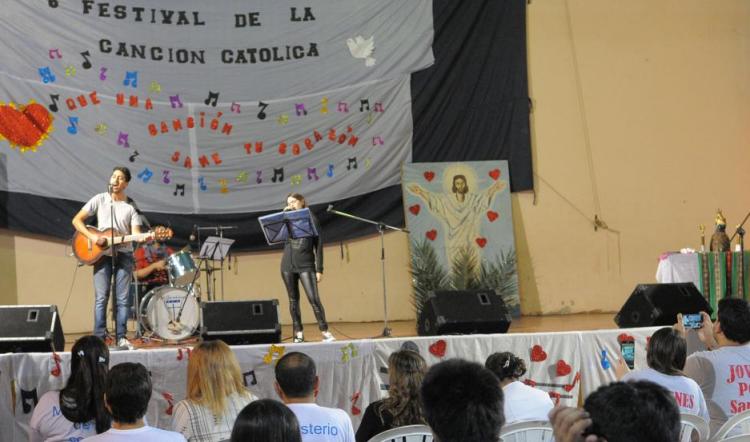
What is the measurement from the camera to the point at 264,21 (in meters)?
11.2

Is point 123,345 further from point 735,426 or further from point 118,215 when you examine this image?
point 735,426

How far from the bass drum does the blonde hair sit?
14.1 ft

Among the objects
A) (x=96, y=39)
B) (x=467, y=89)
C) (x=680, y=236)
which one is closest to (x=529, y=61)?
(x=467, y=89)

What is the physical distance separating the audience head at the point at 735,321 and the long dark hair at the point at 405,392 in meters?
1.76

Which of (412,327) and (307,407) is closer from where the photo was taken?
(307,407)

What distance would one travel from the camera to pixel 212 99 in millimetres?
11117

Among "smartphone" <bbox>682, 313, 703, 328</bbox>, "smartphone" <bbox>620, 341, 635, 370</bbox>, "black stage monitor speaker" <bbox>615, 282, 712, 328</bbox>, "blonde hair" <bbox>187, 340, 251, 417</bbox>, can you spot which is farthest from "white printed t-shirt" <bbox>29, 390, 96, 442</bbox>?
"black stage monitor speaker" <bbox>615, 282, 712, 328</bbox>

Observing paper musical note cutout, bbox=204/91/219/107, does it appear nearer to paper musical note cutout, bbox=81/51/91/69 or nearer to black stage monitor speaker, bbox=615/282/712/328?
paper musical note cutout, bbox=81/51/91/69

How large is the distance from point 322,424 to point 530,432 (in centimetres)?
85

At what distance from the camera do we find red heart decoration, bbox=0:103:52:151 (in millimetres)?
10383

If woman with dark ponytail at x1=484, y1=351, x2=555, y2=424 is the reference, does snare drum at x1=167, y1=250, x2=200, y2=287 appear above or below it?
above

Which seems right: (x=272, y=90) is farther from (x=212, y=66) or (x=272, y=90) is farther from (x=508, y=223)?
(x=508, y=223)

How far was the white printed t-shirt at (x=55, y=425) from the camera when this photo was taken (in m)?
4.36

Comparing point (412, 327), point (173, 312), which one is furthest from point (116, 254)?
point (412, 327)
